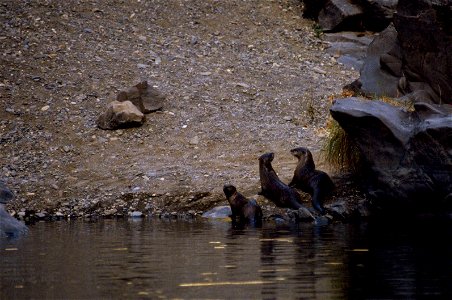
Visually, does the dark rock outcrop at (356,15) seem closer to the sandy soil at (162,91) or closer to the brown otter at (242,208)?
the sandy soil at (162,91)

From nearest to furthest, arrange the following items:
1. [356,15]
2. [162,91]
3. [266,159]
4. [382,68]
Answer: [266,159], [382,68], [162,91], [356,15]

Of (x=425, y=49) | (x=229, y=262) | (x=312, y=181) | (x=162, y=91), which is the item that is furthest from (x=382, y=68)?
(x=229, y=262)

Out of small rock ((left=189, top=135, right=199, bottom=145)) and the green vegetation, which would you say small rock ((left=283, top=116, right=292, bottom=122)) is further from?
the green vegetation

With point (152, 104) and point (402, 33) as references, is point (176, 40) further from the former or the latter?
point (402, 33)

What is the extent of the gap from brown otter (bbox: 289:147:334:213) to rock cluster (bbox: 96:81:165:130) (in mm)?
4494

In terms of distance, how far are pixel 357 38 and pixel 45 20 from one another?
7885mm

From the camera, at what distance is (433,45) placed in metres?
18.3

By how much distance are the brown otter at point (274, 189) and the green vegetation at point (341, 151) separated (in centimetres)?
104

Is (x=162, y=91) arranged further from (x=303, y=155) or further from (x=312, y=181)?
(x=312, y=181)

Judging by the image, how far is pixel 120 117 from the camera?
21141 mm

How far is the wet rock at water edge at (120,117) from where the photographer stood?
69.3 ft

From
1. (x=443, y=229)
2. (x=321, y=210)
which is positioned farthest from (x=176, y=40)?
(x=443, y=229)

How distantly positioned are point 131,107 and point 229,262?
10.5 metres

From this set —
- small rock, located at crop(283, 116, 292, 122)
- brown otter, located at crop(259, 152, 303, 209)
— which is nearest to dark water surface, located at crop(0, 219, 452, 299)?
brown otter, located at crop(259, 152, 303, 209)
